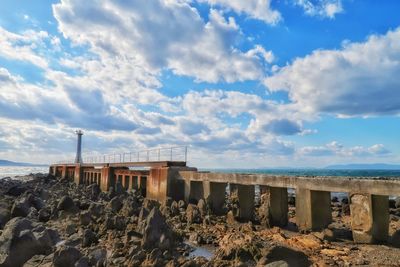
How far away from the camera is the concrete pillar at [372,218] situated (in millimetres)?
9188

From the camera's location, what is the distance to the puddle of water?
29.6 ft

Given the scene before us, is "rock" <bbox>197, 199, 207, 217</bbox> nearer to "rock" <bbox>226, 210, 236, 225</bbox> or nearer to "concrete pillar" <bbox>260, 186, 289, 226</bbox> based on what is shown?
"rock" <bbox>226, 210, 236, 225</bbox>

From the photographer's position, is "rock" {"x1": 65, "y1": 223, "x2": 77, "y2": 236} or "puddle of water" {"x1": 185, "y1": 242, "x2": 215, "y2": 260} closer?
"puddle of water" {"x1": 185, "y1": 242, "x2": 215, "y2": 260}

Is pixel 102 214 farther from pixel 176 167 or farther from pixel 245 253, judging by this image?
pixel 245 253

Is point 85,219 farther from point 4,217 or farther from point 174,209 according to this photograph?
point 4,217

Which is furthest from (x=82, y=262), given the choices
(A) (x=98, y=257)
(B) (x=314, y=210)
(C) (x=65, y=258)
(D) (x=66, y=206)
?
(D) (x=66, y=206)

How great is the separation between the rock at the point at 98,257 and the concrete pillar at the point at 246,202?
6.15 metres

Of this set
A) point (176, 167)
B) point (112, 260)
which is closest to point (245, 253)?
point (112, 260)

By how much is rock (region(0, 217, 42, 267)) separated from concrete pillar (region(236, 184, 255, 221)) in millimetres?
6985

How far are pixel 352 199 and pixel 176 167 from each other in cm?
972

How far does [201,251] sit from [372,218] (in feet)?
14.3

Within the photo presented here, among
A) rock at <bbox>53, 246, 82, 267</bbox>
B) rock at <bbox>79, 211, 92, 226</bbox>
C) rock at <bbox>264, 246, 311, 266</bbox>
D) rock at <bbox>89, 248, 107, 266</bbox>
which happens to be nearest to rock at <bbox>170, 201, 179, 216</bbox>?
rock at <bbox>79, 211, 92, 226</bbox>

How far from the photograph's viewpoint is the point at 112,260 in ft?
27.0

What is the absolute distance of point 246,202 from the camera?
44.4ft
